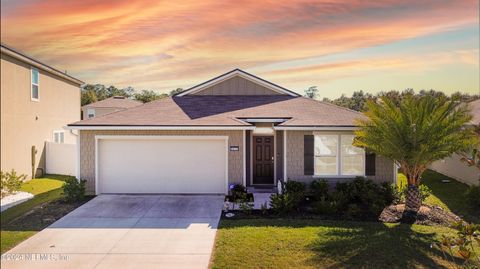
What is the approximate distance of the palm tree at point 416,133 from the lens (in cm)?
1046

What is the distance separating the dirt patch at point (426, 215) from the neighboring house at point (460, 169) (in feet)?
14.1

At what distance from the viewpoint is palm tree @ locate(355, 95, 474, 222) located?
10461 mm

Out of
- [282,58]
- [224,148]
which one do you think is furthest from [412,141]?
[224,148]

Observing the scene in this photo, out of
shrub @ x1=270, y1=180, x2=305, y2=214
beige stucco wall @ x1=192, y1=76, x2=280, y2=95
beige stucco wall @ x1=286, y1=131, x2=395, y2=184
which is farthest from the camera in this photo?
beige stucco wall @ x1=192, y1=76, x2=280, y2=95

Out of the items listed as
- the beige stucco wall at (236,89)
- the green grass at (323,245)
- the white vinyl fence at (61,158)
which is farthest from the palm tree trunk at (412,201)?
the white vinyl fence at (61,158)

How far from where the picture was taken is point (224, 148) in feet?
45.3

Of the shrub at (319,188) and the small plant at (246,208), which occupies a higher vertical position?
the shrub at (319,188)

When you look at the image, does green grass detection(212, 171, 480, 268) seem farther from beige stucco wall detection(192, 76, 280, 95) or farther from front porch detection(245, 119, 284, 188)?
beige stucco wall detection(192, 76, 280, 95)

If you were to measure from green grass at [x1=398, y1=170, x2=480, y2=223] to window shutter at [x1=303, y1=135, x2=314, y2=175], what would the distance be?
3672 millimetres

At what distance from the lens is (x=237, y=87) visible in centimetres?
1744

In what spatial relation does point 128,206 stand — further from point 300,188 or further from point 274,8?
point 274,8

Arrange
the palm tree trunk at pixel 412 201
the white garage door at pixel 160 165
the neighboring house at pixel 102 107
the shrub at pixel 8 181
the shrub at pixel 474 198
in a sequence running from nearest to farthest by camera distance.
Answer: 1. the shrub at pixel 8 181
2. the palm tree trunk at pixel 412 201
3. the shrub at pixel 474 198
4. the white garage door at pixel 160 165
5. the neighboring house at pixel 102 107

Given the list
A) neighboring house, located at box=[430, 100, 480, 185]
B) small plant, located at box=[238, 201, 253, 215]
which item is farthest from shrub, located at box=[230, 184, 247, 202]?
neighboring house, located at box=[430, 100, 480, 185]

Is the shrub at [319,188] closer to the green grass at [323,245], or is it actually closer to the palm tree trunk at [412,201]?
the green grass at [323,245]
